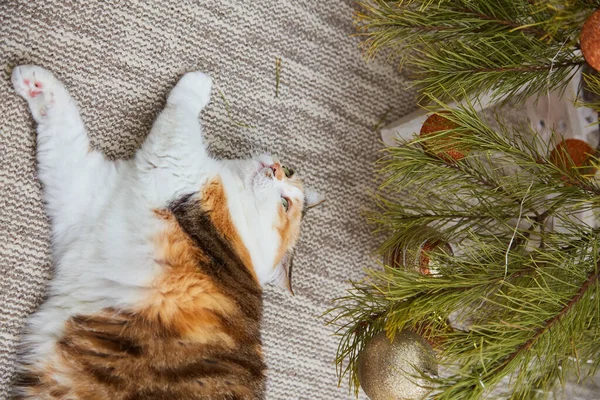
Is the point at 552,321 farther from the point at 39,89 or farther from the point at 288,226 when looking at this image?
the point at 39,89

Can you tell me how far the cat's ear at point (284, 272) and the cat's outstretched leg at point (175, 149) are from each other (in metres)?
0.30

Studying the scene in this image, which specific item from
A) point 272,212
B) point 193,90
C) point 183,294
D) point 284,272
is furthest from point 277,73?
point 183,294

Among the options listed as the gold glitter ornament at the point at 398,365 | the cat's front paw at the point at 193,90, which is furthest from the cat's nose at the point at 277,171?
the gold glitter ornament at the point at 398,365

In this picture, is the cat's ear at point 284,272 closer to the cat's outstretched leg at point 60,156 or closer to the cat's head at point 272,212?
the cat's head at point 272,212

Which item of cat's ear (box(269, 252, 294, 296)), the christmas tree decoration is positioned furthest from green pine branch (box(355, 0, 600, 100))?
cat's ear (box(269, 252, 294, 296))

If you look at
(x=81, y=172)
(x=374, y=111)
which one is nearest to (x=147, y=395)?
(x=81, y=172)

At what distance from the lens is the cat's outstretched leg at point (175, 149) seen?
1.05m

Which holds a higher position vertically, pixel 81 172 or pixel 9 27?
pixel 9 27

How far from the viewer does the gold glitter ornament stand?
0.82 m

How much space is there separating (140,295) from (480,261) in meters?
0.63

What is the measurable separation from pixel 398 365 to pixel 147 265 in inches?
20.2

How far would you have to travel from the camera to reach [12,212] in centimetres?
109

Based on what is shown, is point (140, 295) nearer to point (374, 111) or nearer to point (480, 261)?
point (480, 261)

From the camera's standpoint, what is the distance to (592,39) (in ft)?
1.94
